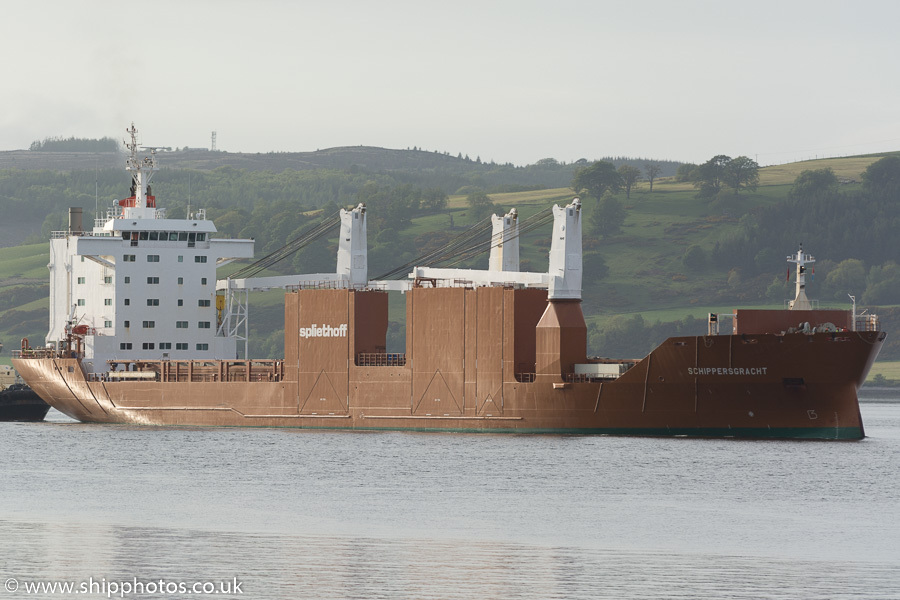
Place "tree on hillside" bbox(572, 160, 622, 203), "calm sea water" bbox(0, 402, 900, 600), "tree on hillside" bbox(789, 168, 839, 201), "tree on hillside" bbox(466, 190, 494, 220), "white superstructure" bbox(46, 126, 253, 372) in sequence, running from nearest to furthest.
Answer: "calm sea water" bbox(0, 402, 900, 600) < "white superstructure" bbox(46, 126, 253, 372) < "tree on hillside" bbox(789, 168, 839, 201) < "tree on hillside" bbox(466, 190, 494, 220) < "tree on hillside" bbox(572, 160, 622, 203)

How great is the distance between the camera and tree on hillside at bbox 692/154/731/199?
183125mm

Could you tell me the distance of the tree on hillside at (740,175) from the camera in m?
185

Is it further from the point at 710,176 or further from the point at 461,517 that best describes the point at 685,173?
the point at 461,517

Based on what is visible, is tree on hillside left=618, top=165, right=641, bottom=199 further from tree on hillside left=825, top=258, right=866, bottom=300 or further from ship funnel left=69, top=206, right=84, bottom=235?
ship funnel left=69, top=206, right=84, bottom=235

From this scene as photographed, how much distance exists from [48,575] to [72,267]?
133ft

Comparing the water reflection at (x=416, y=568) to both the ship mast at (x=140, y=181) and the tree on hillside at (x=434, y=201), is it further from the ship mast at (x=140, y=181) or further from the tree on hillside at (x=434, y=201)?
the tree on hillside at (x=434, y=201)

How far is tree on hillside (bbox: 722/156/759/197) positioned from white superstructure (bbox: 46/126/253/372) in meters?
133

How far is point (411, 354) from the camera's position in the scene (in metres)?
51.7

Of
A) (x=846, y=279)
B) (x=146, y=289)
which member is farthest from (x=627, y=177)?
(x=146, y=289)

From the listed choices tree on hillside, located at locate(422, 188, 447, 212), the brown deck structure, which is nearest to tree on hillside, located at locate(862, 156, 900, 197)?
tree on hillside, located at locate(422, 188, 447, 212)

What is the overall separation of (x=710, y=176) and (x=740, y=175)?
4.27m

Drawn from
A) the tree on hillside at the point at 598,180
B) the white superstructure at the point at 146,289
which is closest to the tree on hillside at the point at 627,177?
the tree on hillside at the point at 598,180

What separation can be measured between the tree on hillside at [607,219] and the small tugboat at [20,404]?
11188cm
